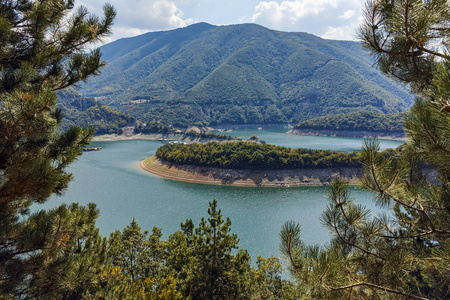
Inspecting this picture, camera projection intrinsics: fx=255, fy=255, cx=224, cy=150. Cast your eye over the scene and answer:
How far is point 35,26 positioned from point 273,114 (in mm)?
158266

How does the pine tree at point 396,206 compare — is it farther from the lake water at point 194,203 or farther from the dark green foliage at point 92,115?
the dark green foliage at point 92,115

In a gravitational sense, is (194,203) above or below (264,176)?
below

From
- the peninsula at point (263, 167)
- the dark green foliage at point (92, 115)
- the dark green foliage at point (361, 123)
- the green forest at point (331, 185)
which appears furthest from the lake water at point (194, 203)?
the dark green foliage at point (361, 123)

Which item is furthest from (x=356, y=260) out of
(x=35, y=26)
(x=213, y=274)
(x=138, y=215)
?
(x=138, y=215)

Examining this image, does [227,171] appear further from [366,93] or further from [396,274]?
[366,93]

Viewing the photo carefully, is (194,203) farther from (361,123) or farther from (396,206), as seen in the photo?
(361,123)

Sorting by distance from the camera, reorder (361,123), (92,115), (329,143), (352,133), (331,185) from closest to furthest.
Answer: (331,185) → (329,143) → (361,123) → (352,133) → (92,115)

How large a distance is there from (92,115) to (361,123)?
11697 centimetres

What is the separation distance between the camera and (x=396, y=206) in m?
3.90

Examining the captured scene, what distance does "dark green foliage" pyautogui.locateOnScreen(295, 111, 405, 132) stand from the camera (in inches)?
3725

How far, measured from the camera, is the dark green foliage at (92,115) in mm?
106069

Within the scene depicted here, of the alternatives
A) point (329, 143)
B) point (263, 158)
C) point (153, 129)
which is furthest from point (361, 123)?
point (153, 129)

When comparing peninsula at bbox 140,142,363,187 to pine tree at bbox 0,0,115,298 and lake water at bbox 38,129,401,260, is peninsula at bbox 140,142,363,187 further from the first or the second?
pine tree at bbox 0,0,115,298

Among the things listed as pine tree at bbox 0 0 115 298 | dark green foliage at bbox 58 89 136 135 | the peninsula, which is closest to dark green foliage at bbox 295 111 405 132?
the peninsula
